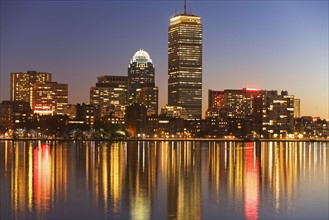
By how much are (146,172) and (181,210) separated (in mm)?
23536

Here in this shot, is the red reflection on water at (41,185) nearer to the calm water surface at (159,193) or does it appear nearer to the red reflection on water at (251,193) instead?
the calm water surface at (159,193)

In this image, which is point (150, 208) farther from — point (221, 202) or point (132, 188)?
point (132, 188)

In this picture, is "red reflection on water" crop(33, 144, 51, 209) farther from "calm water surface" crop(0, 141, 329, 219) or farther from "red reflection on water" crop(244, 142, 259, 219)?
"red reflection on water" crop(244, 142, 259, 219)

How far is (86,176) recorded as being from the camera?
171ft

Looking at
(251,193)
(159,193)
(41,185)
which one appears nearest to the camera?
(159,193)

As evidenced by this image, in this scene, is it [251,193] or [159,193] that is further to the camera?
[251,193]

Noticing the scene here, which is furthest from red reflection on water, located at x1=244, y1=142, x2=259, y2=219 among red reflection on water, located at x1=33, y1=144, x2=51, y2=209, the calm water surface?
red reflection on water, located at x1=33, y1=144, x2=51, y2=209

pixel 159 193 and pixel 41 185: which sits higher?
pixel 41 185

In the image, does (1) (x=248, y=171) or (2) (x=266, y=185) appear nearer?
(2) (x=266, y=185)

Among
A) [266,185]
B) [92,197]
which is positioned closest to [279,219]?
[92,197]

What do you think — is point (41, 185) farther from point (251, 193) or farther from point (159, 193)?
point (251, 193)

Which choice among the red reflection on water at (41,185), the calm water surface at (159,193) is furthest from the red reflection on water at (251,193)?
the red reflection on water at (41,185)

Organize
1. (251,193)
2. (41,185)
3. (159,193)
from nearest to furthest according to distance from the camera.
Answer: (159,193), (251,193), (41,185)

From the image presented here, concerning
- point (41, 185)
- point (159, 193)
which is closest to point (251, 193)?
point (159, 193)
